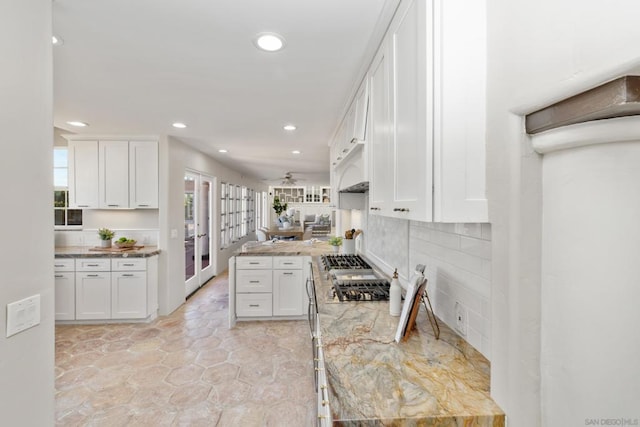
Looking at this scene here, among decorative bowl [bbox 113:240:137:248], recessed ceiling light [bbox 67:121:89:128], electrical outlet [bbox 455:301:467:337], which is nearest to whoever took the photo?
electrical outlet [bbox 455:301:467:337]

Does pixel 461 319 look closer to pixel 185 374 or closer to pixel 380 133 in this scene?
pixel 380 133

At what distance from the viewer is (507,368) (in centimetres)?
80

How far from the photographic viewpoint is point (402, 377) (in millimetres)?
969

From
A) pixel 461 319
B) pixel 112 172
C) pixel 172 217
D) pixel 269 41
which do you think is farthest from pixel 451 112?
pixel 112 172

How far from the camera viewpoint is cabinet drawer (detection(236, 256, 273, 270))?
358 cm

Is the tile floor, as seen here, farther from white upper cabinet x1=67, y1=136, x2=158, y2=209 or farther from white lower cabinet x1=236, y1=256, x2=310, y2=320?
white upper cabinet x1=67, y1=136, x2=158, y2=209

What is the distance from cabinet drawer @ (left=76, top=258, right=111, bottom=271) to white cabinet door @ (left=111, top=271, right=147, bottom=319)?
15 centimetres

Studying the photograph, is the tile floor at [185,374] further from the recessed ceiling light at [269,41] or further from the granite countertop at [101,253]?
the recessed ceiling light at [269,41]

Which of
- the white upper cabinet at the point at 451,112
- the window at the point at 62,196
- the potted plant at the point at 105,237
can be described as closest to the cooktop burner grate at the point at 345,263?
the white upper cabinet at the point at 451,112

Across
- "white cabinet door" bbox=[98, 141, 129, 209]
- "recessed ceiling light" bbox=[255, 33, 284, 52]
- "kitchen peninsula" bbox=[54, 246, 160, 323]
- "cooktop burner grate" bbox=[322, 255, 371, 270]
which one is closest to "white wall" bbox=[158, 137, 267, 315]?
"kitchen peninsula" bbox=[54, 246, 160, 323]

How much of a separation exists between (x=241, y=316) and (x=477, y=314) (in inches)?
122

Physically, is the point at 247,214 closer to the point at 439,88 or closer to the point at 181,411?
the point at 181,411

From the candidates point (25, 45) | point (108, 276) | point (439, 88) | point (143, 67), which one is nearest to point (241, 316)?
point (108, 276)

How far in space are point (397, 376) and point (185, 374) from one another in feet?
7.55
